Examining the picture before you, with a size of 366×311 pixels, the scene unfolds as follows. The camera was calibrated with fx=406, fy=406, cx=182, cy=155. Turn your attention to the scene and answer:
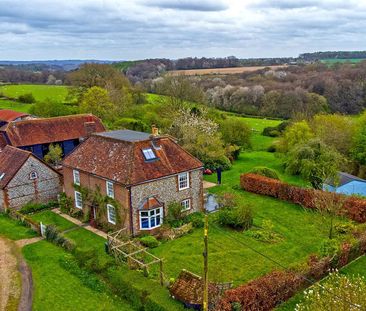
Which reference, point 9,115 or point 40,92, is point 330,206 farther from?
point 40,92

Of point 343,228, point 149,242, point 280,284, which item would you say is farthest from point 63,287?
point 343,228

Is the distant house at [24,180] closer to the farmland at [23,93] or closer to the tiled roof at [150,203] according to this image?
the tiled roof at [150,203]

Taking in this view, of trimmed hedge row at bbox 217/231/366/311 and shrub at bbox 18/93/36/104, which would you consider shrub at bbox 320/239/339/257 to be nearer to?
trimmed hedge row at bbox 217/231/366/311

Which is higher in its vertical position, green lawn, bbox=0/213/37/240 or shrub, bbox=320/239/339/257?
shrub, bbox=320/239/339/257

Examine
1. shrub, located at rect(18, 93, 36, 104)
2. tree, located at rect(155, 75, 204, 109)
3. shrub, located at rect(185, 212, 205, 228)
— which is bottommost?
shrub, located at rect(185, 212, 205, 228)

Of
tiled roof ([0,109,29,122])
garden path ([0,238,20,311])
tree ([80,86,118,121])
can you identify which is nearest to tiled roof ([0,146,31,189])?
garden path ([0,238,20,311])

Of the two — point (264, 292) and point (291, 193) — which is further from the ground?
point (264, 292)

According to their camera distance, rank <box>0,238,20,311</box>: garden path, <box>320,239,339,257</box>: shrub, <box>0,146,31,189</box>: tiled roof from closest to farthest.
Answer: <box>0,238,20,311</box>: garden path → <box>320,239,339,257</box>: shrub → <box>0,146,31,189</box>: tiled roof
